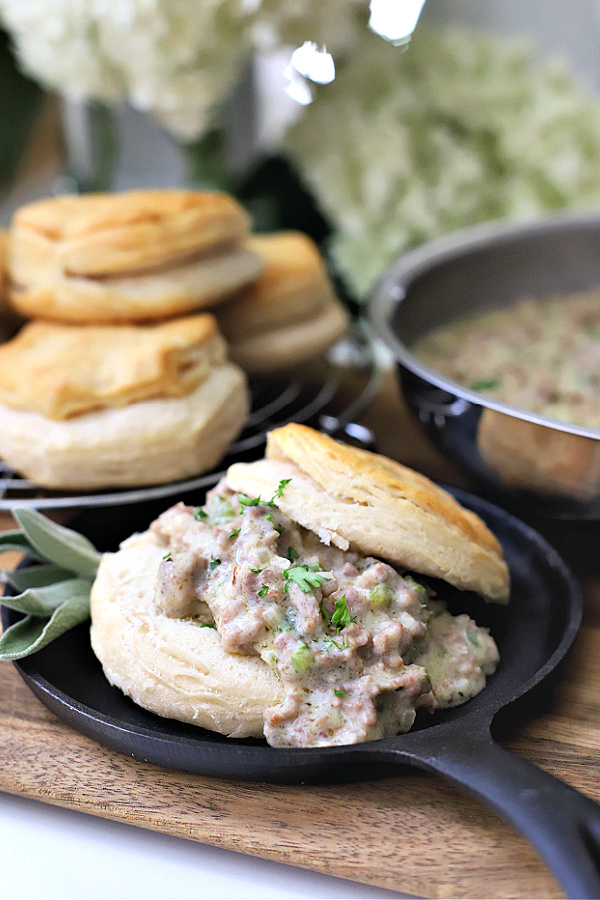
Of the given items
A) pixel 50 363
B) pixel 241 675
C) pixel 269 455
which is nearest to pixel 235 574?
pixel 241 675

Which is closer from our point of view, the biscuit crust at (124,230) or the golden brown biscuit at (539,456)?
the golden brown biscuit at (539,456)

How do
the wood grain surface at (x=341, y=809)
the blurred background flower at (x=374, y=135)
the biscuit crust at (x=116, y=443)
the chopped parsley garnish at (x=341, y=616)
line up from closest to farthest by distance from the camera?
1. the wood grain surface at (x=341, y=809)
2. the chopped parsley garnish at (x=341, y=616)
3. the biscuit crust at (x=116, y=443)
4. the blurred background flower at (x=374, y=135)

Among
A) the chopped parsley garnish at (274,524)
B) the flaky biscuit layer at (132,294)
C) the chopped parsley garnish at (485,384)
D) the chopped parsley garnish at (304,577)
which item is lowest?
the chopped parsley garnish at (485,384)

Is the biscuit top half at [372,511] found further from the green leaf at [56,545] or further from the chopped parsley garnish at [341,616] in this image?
the green leaf at [56,545]

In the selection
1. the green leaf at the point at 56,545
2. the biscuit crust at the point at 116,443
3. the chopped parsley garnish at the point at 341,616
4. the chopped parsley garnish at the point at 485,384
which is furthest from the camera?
the chopped parsley garnish at the point at 485,384

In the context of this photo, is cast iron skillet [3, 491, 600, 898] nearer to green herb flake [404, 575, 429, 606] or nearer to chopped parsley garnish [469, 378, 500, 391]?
green herb flake [404, 575, 429, 606]

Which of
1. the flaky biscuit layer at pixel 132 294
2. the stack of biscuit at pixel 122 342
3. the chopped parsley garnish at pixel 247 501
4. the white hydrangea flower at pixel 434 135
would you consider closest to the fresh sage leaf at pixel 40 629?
the chopped parsley garnish at pixel 247 501

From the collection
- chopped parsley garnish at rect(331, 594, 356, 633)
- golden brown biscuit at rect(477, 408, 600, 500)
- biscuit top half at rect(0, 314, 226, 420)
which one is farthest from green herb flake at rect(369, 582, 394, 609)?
biscuit top half at rect(0, 314, 226, 420)

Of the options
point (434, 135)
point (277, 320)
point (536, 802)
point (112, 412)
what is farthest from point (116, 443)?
point (434, 135)
